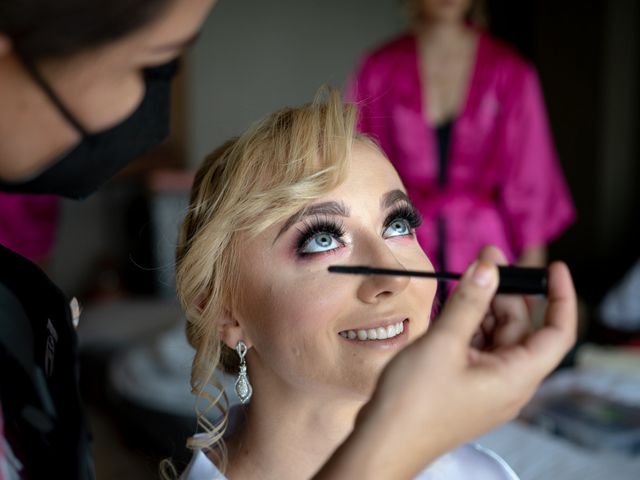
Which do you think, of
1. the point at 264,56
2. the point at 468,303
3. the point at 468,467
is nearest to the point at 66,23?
the point at 468,303

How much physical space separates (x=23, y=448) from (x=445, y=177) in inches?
50.4

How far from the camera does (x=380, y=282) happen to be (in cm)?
79

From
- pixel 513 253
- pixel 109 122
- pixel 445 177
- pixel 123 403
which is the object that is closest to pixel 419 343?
pixel 109 122

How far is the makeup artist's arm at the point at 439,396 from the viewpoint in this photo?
51cm

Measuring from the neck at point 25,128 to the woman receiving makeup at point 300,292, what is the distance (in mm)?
345

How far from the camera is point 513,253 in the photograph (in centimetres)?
184

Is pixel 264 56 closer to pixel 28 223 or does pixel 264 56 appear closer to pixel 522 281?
pixel 28 223

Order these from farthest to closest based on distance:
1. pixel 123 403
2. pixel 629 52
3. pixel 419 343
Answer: pixel 629 52, pixel 123 403, pixel 419 343

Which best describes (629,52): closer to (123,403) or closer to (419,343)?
(123,403)

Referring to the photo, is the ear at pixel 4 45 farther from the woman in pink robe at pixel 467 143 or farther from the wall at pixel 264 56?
the wall at pixel 264 56

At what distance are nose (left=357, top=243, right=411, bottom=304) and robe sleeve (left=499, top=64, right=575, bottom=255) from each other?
1.01 metres

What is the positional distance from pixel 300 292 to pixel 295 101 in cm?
332

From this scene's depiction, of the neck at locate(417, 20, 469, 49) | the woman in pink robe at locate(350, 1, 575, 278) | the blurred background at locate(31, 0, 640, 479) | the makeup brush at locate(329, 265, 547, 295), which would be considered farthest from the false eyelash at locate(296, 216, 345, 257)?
the blurred background at locate(31, 0, 640, 479)

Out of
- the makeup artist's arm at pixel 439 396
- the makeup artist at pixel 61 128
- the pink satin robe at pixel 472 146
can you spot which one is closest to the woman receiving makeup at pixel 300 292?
the makeup artist's arm at pixel 439 396
